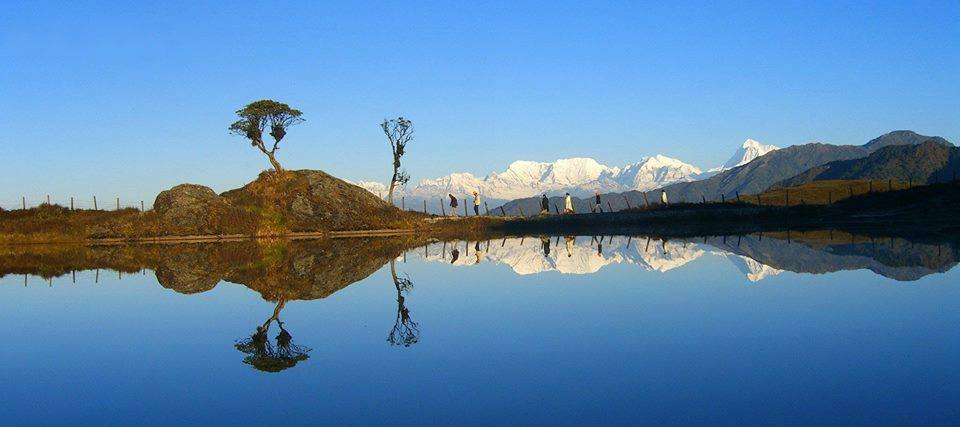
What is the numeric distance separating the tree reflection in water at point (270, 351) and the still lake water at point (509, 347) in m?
0.07

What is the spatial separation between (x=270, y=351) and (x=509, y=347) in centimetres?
425

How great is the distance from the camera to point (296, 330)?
16016 millimetres

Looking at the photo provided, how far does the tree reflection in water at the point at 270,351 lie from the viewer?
12.6 m

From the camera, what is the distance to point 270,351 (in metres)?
13.9

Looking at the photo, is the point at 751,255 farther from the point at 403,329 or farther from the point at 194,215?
the point at 194,215

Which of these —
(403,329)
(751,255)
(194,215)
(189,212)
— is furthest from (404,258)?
(189,212)

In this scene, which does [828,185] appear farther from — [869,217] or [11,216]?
[11,216]

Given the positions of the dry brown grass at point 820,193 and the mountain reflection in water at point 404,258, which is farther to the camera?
the dry brown grass at point 820,193

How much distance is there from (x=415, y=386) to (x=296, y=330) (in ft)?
20.1

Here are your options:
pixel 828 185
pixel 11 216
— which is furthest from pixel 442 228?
pixel 828 185

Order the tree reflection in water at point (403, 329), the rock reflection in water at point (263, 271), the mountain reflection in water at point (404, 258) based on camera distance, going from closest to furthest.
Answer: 1. the tree reflection in water at point (403, 329)
2. the rock reflection in water at point (263, 271)
3. the mountain reflection in water at point (404, 258)

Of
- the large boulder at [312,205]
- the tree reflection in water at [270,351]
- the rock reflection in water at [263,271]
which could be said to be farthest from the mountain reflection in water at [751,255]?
the large boulder at [312,205]

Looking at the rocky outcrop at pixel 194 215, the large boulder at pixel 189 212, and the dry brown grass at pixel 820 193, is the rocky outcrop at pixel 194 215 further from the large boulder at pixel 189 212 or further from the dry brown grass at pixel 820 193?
the dry brown grass at pixel 820 193

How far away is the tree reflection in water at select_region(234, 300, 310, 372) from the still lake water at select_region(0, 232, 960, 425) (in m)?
0.07
